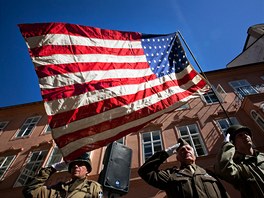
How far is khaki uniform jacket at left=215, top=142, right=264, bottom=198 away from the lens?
2477 mm

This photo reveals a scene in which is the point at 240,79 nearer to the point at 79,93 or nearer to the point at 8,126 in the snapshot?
the point at 79,93

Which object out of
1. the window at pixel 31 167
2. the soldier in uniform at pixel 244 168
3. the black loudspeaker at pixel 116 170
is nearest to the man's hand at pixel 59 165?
the black loudspeaker at pixel 116 170

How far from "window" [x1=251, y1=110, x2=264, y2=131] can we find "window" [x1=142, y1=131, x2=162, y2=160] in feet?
18.6

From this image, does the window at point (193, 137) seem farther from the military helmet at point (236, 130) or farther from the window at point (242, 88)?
the military helmet at point (236, 130)

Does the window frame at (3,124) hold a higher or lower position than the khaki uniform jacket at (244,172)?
higher

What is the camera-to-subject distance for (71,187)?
10.7 ft

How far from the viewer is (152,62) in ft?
17.2

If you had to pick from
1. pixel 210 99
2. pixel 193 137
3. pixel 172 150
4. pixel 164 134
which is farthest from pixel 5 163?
pixel 210 99

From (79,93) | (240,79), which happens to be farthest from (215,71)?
(79,93)

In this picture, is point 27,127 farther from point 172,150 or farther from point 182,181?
point 182,181

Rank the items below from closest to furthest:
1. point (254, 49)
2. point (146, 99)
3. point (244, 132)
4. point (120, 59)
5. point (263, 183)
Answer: point (263, 183)
point (244, 132)
point (146, 99)
point (120, 59)
point (254, 49)

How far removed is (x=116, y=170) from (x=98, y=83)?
190cm

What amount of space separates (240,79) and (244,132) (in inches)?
586

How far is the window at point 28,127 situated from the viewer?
14.7 metres
